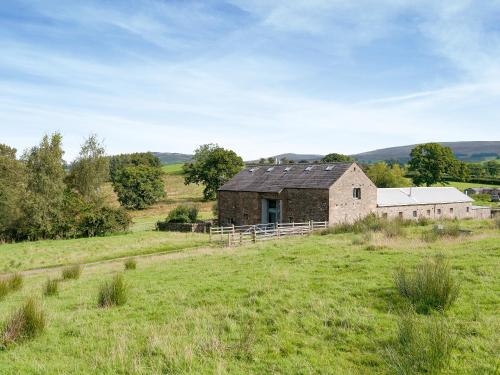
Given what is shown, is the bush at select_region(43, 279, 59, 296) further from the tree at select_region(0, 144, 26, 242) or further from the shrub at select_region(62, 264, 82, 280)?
the tree at select_region(0, 144, 26, 242)

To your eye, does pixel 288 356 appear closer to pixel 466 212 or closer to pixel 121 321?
pixel 121 321

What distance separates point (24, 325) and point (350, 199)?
102 feet

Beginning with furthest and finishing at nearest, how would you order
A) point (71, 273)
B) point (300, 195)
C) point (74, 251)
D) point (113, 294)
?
point (300, 195), point (74, 251), point (71, 273), point (113, 294)

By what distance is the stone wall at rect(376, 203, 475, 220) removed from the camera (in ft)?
129

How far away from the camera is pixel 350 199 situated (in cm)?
3594

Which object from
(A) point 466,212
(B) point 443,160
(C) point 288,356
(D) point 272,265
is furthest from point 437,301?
(B) point 443,160

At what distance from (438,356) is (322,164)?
3306cm

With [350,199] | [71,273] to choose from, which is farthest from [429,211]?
[71,273]

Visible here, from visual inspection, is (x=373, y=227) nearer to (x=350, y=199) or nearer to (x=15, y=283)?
(x=350, y=199)

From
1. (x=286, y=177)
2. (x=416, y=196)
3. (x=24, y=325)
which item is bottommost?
(x=24, y=325)

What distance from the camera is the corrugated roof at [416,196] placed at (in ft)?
132

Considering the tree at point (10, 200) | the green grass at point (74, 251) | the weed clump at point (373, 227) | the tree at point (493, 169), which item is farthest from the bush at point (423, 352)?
the tree at point (493, 169)

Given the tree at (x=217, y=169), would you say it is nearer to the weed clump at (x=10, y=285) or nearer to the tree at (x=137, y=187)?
the tree at (x=137, y=187)

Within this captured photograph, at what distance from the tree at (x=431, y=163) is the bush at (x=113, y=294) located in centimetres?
7353
